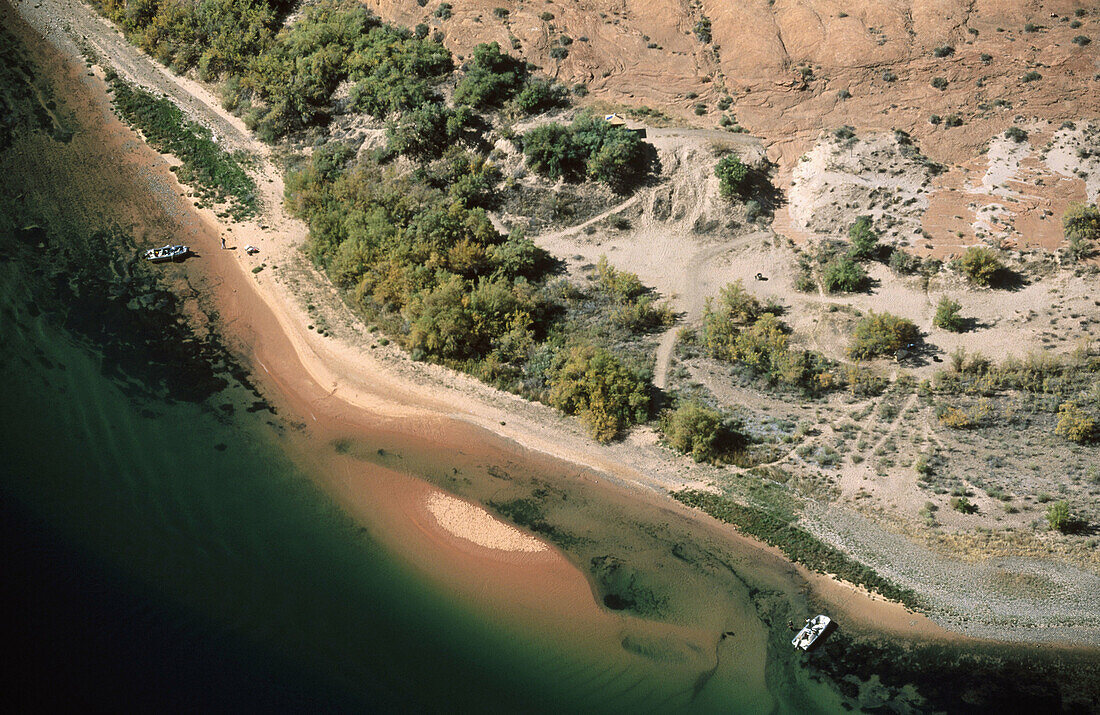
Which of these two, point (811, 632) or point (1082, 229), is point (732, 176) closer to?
point (1082, 229)

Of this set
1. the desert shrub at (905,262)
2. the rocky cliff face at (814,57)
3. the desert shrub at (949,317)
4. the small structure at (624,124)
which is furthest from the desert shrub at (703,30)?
the desert shrub at (949,317)

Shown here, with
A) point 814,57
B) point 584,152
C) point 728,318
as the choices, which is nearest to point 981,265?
point 728,318

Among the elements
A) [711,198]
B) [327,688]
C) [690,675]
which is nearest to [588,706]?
[690,675]

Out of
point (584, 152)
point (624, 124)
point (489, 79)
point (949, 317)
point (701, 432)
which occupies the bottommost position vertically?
point (701, 432)

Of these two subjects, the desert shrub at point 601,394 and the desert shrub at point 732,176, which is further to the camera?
the desert shrub at point 732,176

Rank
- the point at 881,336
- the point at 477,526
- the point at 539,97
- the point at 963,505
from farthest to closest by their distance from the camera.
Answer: the point at 539,97 < the point at 881,336 < the point at 477,526 < the point at 963,505

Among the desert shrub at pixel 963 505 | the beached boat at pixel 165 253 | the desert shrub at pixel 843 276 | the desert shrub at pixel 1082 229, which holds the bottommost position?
the beached boat at pixel 165 253

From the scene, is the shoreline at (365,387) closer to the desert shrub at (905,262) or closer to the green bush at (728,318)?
the green bush at (728,318)
